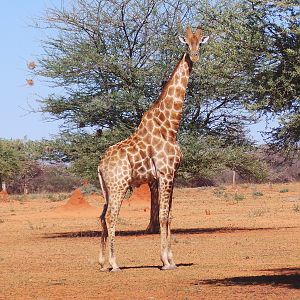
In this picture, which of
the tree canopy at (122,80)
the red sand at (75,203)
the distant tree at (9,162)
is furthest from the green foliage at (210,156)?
the distant tree at (9,162)

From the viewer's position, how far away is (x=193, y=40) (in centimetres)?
1844

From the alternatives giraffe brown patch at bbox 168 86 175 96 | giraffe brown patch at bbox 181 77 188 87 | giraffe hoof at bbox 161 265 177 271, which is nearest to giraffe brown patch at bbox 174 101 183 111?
giraffe brown patch at bbox 168 86 175 96

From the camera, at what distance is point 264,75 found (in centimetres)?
1534

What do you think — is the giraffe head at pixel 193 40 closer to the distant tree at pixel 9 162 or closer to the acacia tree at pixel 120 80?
the acacia tree at pixel 120 80

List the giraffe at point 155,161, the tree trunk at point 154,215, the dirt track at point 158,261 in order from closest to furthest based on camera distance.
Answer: the dirt track at point 158,261, the giraffe at point 155,161, the tree trunk at point 154,215

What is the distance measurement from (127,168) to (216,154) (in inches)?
383

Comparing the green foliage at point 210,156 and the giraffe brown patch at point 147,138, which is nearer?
the giraffe brown patch at point 147,138

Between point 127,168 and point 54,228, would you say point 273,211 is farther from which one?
point 127,168

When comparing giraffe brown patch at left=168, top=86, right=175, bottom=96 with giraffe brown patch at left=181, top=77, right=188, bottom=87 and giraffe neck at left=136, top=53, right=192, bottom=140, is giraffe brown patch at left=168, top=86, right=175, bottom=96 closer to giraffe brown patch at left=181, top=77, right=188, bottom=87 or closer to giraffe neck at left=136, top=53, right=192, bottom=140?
giraffe neck at left=136, top=53, right=192, bottom=140

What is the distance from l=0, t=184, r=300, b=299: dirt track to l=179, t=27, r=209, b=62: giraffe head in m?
4.22

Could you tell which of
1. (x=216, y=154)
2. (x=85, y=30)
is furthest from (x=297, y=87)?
(x=85, y=30)

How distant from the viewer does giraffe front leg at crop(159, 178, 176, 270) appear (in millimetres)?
17859

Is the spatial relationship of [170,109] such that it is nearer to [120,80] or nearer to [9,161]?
[120,80]

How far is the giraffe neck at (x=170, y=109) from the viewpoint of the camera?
19.1m
